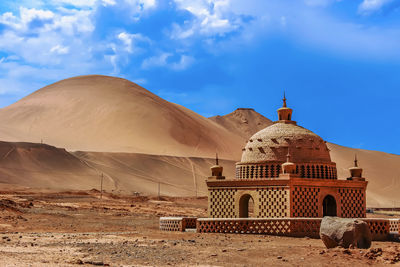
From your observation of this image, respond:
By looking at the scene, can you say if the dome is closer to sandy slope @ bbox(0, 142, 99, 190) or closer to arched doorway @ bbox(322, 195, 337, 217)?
arched doorway @ bbox(322, 195, 337, 217)

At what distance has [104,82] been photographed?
109m

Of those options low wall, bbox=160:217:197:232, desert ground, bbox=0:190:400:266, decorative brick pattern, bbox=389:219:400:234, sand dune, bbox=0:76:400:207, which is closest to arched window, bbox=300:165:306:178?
decorative brick pattern, bbox=389:219:400:234

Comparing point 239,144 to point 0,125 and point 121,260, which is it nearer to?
point 0,125

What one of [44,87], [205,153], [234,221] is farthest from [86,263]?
[44,87]

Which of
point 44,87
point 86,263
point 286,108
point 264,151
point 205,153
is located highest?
point 44,87

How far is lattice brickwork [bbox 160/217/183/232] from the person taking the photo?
20.5 m

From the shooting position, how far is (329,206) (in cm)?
2294

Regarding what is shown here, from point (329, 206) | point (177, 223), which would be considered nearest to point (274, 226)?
point (177, 223)

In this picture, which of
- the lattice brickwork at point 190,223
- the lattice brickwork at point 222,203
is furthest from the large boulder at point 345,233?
the lattice brickwork at point 222,203

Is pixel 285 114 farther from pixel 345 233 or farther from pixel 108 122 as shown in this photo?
pixel 108 122

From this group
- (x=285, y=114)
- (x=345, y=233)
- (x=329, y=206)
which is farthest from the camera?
(x=285, y=114)

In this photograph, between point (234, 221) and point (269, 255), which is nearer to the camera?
point (269, 255)

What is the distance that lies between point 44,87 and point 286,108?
9364 cm

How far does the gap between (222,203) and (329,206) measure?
180 inches
